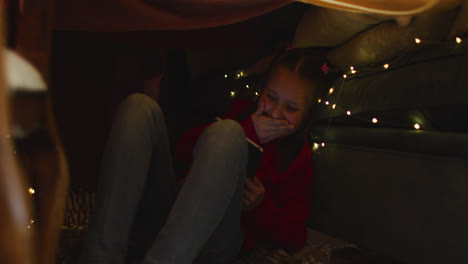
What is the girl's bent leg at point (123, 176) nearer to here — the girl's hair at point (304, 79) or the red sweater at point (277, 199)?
the red sweater at point (277, 199)

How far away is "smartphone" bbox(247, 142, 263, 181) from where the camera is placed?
64 cm

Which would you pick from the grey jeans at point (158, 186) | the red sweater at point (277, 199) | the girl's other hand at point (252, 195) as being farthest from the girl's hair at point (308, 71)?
the grey jeans at point (158, 186)

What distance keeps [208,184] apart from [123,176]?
135 millimetres

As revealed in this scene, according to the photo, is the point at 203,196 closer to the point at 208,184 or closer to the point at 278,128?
the point at 208,184

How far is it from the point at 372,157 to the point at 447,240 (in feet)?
0.74

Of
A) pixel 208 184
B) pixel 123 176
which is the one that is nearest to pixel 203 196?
pixel 208 184

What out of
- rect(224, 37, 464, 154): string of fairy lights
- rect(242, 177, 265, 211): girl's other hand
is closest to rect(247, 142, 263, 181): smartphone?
rect(242, 177, 265, 211): girl's other hand

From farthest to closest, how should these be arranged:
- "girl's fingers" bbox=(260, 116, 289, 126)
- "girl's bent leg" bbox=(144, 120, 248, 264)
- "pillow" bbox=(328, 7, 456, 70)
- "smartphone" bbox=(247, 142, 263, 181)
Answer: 1. "girl's fingers" bbox=(260, 116, 289, 126)
2. "pillow" bbox=(328, 7, 456, 70)
3. "smartphone" bbox=(247, 142, 263, 181)
4. "girl's bent leg" bbox=(144, 120, 248, 264)

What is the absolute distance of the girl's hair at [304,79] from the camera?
34.9 inches

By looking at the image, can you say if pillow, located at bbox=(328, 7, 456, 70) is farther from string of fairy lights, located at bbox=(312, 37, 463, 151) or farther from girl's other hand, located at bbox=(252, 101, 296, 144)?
girl's other hand, located at bbox=(252, 101, 296, 144)

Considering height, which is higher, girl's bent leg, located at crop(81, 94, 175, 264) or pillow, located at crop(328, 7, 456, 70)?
pillow, located at crop(328, 7, 456, 70)

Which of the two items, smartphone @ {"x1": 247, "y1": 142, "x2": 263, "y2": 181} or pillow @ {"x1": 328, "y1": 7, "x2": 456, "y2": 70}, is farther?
pillow @ {"x1": 328, "y1": 7, "x2": 456, "y2": 70}

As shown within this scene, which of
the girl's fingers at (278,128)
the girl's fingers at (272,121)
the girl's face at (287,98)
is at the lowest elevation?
the girl's fingers at (278,128)

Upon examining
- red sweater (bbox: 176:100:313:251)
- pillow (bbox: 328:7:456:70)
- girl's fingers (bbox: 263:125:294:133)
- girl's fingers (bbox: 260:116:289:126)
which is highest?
pillow (bbox: 328:7:456:70)
